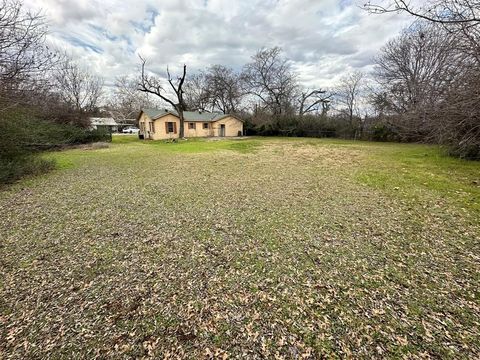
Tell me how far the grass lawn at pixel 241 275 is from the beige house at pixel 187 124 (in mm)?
18862

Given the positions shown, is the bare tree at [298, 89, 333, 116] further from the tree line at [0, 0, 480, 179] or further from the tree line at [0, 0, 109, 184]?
the tree line at [0, 0, 109, 184]

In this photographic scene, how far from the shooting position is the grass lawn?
183 centimetres

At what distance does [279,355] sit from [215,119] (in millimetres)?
27142

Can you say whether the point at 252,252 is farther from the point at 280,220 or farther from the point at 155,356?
the point at 155,356

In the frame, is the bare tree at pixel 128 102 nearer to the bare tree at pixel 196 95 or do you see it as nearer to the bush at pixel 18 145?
the bare tree at pixel 196 95

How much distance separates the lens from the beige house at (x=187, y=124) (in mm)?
23194

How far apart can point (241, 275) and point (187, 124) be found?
25.0 meters

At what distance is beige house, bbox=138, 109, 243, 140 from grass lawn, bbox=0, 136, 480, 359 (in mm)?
18862

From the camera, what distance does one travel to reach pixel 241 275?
8.72ft

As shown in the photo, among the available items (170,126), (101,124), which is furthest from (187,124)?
(101,124)

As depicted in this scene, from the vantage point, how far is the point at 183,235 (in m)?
3.63

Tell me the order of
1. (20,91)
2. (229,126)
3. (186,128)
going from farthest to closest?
(229,126)
(186,128)
(20,91)

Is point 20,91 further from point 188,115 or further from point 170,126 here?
point 188,115

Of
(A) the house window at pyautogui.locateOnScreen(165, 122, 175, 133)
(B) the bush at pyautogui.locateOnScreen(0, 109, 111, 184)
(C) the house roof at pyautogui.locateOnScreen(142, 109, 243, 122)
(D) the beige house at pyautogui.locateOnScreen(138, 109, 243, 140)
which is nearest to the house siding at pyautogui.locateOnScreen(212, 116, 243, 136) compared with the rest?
(D) the beige house at pyautogui.locateOnScreen(138, 109, 243, 140)
